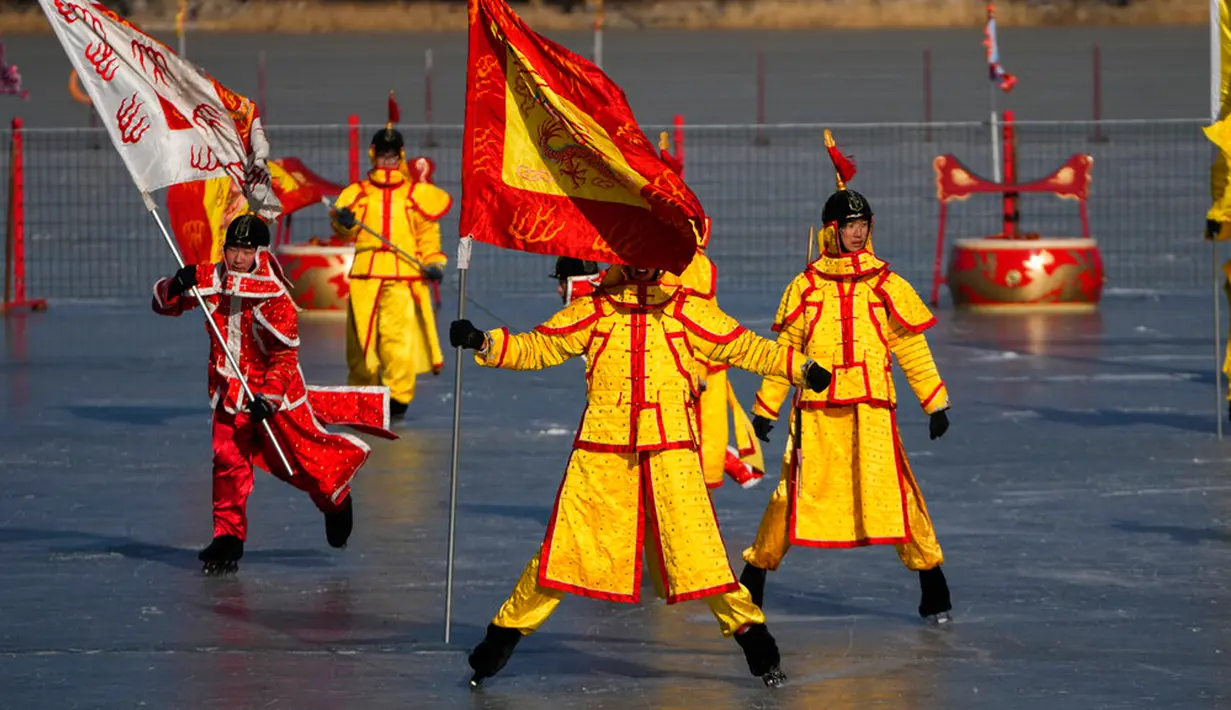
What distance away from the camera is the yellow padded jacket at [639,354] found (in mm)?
7496

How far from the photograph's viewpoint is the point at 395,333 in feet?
46.2

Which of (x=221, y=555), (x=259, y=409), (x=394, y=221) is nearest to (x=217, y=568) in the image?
(x=221, y=555)

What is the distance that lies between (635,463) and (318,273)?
12.6m

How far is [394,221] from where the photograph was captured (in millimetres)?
14125

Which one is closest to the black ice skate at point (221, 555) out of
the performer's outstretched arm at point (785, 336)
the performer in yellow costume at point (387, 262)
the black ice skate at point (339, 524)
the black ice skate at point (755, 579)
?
the black ice skate at point (339, 524)

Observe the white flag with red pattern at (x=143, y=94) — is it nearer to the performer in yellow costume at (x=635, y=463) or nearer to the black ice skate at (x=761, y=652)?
the performer in yellow costume at (x=635, y=463)

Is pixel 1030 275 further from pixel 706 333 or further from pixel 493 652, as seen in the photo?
pixel 493 652

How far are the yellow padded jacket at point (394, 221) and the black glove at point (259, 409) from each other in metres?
4.78

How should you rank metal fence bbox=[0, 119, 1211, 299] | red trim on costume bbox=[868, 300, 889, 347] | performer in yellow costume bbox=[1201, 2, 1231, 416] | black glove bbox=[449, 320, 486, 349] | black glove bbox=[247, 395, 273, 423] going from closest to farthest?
black glove bbox=[449, 320, 486, 349] → red trim on costume bbox=[868, 300, 889, 347] → black glove bbox=[247, 395, 273, 423] → performer in yellow costume bbox=[1201, 2, 1231, 416] → metal fence bbox=[0, 119, 1211, 299]

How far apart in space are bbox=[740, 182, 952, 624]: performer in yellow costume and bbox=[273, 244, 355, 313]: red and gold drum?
11.7 meters

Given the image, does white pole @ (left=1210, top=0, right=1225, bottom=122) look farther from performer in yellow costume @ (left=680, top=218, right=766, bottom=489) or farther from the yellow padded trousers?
the yellow padded trousers

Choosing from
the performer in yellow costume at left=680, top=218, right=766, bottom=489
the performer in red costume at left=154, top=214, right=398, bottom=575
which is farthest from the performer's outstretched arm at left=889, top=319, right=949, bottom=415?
the performer in red costume at left=154, top=214, right=398, bottom=575

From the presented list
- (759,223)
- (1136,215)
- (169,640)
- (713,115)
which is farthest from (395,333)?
(713,115)

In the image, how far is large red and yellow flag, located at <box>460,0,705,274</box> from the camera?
7586 mm
